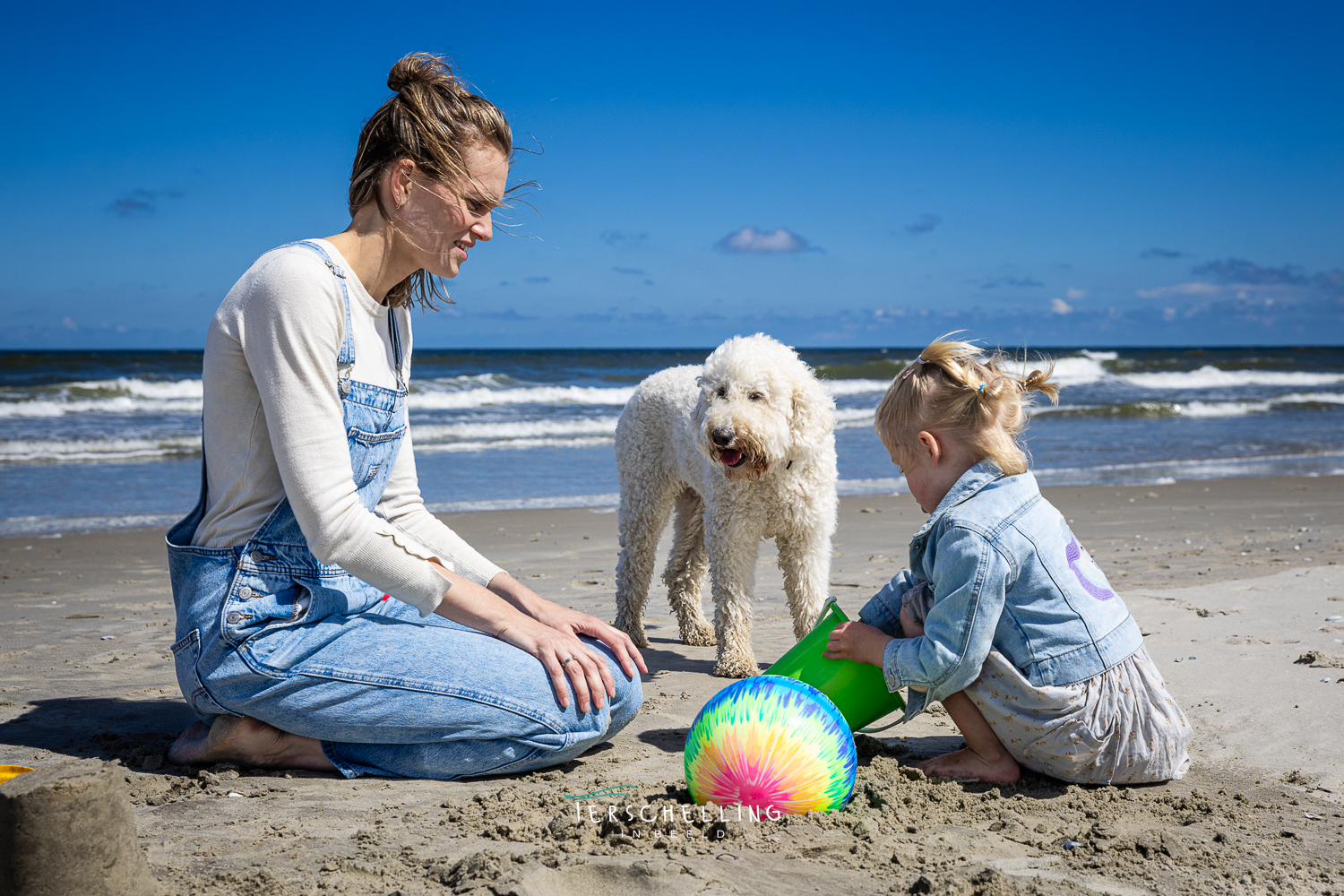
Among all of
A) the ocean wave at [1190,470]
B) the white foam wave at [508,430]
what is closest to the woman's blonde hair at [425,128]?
the ocean wave at [1190,470]

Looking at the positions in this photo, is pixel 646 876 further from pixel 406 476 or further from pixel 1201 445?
pixel 1201 445

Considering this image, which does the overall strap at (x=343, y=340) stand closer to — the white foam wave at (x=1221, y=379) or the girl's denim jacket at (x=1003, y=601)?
the girl's denim jacket at (x=1003, y=601)

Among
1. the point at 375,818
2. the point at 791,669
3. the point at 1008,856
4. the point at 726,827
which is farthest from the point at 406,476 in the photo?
the point at 1008,856

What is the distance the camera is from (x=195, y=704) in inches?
129

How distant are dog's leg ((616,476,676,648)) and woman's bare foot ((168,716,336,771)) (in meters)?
2.56

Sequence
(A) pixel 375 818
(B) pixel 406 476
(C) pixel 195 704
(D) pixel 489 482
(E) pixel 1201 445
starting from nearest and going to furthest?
(A) pixel 375 818
(C) pixel 195 704
(B) pixel 406 476
(D) pixel 489 482
(E) pixel 1201 445

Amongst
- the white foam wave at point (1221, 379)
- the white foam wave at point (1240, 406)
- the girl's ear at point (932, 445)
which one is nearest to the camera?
the girl's ear at point (932, 445)

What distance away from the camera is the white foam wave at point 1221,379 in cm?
3362

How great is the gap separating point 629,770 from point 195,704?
1.48 meters

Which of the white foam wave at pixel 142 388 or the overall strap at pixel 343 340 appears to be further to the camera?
the white foam wave at pixel 142 388

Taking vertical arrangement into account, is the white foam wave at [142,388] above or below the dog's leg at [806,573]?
above

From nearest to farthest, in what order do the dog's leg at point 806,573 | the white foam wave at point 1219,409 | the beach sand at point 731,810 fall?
1. the beach sand at point 731,810
2. the dog's leg at point 806,573
3. the white foam wave at point 1219,409

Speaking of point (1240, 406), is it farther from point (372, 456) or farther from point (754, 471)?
point (372, 456)

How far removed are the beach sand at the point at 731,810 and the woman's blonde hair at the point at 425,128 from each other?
2.01m
